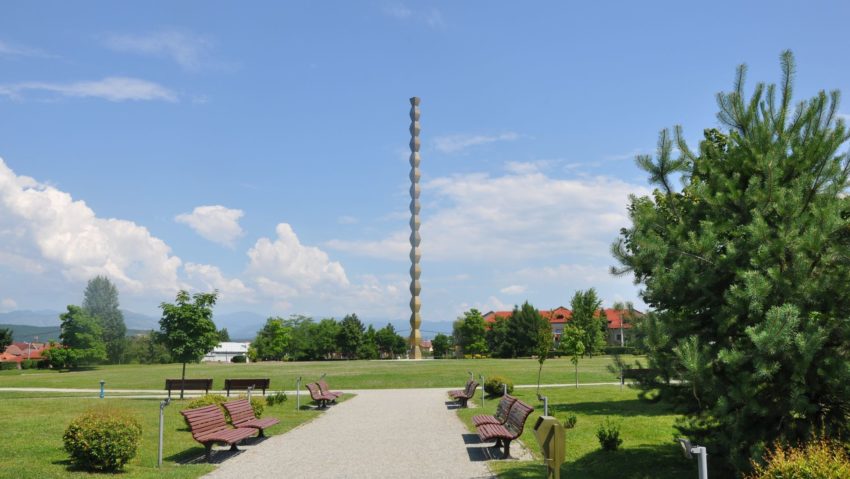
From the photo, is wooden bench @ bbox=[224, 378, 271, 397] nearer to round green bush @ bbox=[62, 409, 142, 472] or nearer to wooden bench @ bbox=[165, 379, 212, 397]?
wooden bench @ bbox=[165, 379, 212, 397]

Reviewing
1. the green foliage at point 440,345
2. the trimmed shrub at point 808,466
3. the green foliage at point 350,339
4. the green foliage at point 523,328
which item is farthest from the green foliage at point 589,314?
the trimmed shrub at point 808,466

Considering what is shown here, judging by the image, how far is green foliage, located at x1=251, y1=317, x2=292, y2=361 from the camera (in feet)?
281

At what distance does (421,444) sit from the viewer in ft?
48.3

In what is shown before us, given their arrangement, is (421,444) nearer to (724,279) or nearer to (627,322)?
(627,322)

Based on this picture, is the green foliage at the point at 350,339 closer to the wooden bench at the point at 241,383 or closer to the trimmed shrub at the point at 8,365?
the trimmed shrub at the point at 8,365

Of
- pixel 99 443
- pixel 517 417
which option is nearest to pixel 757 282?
pixel 517 417

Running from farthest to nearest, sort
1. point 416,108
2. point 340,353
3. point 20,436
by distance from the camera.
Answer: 1. point 340,353
2. point 416,108
3. point 20,436

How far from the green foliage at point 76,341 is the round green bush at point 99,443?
59.8 metres

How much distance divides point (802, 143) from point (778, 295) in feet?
7.70

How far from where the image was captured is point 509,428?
14.3 meters

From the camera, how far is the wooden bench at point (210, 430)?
1291 centimetres

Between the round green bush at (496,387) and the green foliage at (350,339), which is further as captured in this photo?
the green foliage at (350,339)

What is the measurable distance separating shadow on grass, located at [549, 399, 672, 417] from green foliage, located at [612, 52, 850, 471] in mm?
10390

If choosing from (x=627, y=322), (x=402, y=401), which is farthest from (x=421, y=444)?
(x=402, y=401)
